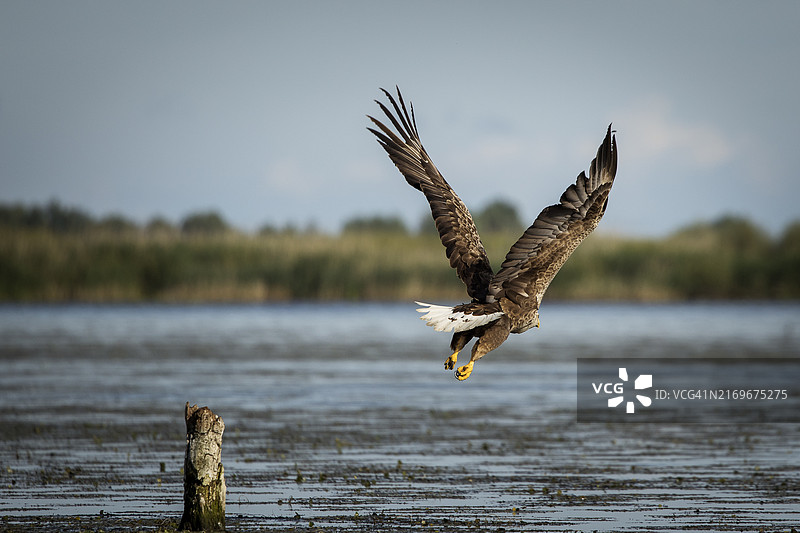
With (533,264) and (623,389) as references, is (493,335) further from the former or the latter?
(623,389)

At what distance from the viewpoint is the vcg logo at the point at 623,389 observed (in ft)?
65.8

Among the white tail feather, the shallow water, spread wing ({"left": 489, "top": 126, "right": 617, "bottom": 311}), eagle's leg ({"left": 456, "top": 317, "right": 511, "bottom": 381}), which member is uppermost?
spread wing ({"left": 489, "top": 126, "right": 617, "bottom": 311})

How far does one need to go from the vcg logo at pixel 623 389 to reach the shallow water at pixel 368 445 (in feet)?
2.55

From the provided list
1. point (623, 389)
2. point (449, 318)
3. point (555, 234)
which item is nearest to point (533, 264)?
point (555, 234)

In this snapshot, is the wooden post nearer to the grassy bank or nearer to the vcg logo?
the vcg logo

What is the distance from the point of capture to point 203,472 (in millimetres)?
9898

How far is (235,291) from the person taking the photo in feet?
148

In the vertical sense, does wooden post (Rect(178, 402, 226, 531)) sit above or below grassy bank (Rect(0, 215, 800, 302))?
below

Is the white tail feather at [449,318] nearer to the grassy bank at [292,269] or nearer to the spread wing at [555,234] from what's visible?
the spread wing at [555,234]

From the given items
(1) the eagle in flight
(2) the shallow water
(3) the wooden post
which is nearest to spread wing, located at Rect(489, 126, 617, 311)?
(1) the eagle in flight

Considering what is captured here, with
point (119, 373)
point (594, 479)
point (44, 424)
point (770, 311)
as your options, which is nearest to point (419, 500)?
point (594, 479)

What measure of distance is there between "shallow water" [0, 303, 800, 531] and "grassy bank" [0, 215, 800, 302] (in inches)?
498

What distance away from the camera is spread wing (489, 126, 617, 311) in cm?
1074

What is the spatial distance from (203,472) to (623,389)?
1338cm
